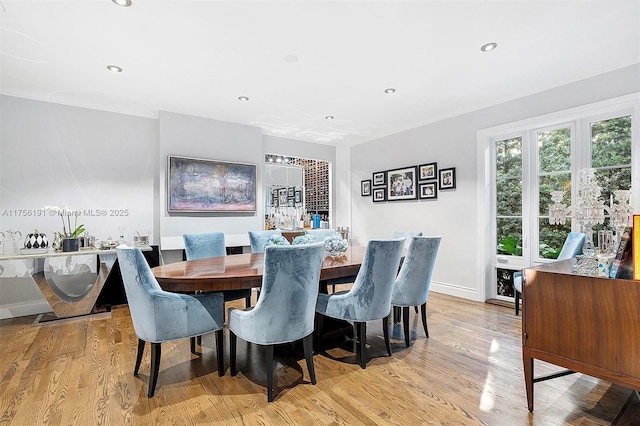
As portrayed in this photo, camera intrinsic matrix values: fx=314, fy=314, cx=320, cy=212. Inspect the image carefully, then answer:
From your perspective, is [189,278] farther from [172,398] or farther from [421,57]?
[421,57]

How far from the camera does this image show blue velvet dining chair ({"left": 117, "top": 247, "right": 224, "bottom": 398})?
6.49 ft

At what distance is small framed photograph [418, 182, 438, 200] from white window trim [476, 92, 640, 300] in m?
0.65

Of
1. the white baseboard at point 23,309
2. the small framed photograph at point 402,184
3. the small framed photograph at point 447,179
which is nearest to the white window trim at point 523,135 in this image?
the small framed photograph at point 447,179

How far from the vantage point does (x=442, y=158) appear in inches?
184

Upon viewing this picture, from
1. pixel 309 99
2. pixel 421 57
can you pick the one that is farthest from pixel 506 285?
pixel 309 99

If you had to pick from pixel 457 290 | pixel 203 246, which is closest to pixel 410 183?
pixel 457 290

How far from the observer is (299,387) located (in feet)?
6.99

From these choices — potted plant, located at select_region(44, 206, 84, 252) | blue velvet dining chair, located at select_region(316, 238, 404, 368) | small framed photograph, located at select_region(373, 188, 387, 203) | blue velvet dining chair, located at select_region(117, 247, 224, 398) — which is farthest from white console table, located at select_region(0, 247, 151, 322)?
small framed photograph, located at select_region(373, 188, 387, 203)

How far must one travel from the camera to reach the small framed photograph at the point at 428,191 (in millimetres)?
4758

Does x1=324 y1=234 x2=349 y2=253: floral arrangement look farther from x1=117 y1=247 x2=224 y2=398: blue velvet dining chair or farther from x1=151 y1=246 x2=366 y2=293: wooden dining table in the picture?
x1=117 y1=247 x2=224 y2=398: blue velvet dining chair

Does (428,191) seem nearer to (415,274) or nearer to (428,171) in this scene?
(428,171)

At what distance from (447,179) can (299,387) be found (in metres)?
3.59

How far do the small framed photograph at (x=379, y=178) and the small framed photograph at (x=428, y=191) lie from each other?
76 centimetres

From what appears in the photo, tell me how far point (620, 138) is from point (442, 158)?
1.93m
